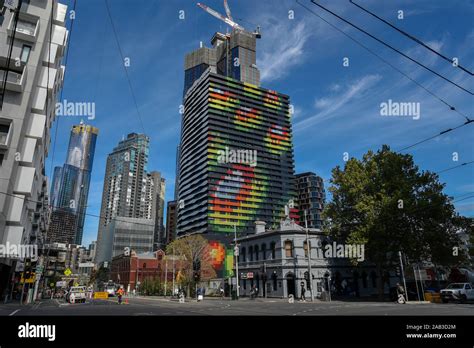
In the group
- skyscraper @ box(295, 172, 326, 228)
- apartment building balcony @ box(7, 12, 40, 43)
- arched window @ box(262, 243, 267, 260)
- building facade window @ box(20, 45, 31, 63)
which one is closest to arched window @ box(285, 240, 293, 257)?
arched window @ box(262, 243, 267, 260)

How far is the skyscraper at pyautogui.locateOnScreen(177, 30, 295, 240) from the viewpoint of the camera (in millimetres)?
144125

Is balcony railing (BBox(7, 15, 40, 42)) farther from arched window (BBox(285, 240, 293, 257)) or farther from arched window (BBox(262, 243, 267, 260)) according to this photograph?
arched window (BBox(285, 240, 293, 257))

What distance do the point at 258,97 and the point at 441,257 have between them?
472 feet

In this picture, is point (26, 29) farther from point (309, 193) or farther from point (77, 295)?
point (309, 193)

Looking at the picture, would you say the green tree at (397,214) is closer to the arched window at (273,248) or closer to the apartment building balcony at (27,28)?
the arched window at (273,248)

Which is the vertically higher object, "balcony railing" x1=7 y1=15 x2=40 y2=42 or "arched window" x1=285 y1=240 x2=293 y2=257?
"balcony railing" x1=7 y1=15 x2=40 y2=42

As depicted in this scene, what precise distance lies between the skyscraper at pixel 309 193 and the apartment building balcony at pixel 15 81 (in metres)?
131

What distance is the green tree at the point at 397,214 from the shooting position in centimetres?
3497

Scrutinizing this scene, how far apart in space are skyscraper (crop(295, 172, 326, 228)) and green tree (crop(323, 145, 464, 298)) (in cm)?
11271

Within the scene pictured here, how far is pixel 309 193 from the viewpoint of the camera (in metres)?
158
